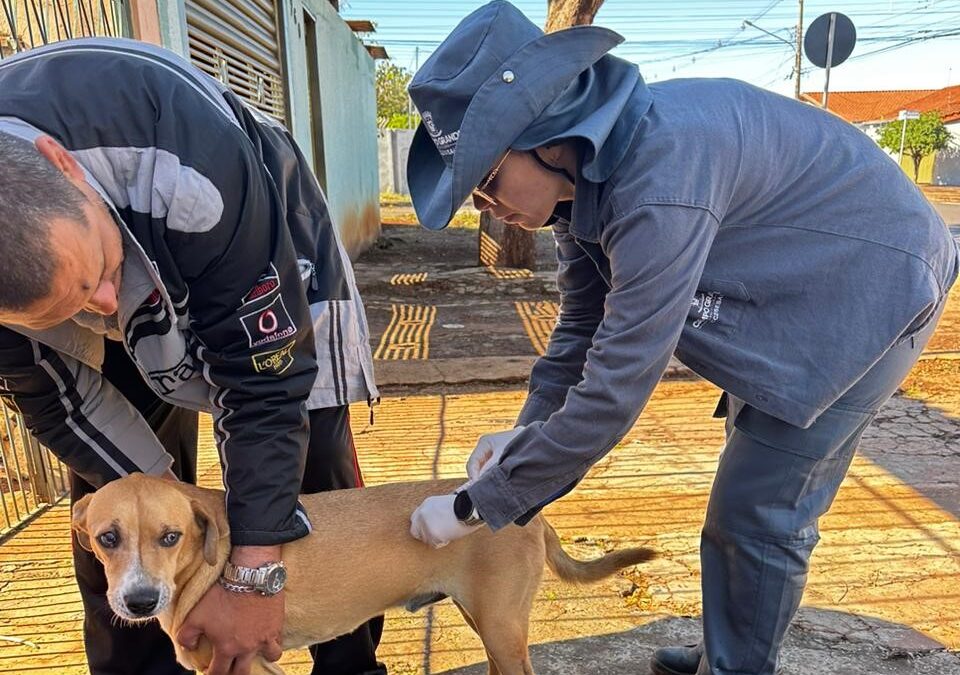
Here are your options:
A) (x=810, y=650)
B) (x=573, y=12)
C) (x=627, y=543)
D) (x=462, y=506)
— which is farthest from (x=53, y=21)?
(x=573, y=12)

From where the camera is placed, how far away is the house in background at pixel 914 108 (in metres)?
46.4

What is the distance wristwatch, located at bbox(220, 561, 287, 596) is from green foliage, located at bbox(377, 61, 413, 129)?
48504 mm

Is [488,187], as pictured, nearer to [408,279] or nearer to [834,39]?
[834,39]

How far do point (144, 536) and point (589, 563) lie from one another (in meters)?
1.45

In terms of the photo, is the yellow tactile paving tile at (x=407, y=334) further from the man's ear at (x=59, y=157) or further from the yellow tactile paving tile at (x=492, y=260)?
the man's ear at (x=59, y=157)

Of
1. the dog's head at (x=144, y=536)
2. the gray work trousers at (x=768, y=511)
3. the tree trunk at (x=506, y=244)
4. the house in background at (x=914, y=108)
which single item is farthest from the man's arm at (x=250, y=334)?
the house in background at (x=914, y=108)

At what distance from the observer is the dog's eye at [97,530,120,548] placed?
2.17 meters

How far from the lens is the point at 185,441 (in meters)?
2.64

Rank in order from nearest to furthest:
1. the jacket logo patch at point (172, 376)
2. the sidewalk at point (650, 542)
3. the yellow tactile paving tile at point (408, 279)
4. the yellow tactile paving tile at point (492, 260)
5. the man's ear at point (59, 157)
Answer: the man's ear at point (59, 157) < the jacket logo patch at point (172, 376) < the sidewalk at point (650, 542) < the yellow tactile paving tile at point (408, 279) < the yellow tactile paving tile at point (492, 260)

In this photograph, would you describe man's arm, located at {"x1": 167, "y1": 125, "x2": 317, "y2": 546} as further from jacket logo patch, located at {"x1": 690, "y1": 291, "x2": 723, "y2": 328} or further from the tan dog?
jacket logo patch, located at {"x1": 690, "y1": 291, "x2": 723, "y2": 328}

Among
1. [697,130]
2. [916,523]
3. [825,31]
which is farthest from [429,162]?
[825,31]

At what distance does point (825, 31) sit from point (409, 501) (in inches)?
314

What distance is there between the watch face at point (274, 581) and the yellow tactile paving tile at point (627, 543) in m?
0.88

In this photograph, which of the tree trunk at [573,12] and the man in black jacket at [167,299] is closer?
the man in black jacket at [167,299]
